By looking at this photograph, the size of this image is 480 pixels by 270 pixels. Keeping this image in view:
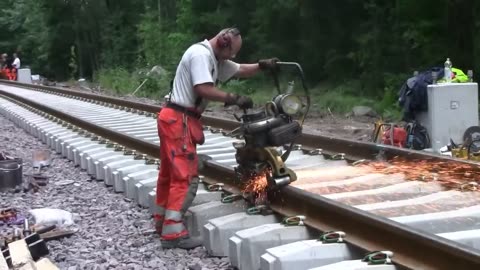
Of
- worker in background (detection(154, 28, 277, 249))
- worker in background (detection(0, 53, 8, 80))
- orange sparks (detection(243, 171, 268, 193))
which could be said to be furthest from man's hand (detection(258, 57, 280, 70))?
worker in background (detection(0, 53, 8, 80))

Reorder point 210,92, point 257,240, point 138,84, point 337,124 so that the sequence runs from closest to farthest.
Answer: point 257,240 < point 210,92 < point 337,124 < point 138,84

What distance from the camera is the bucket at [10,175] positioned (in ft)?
25.4

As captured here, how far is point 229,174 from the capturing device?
6273 mm

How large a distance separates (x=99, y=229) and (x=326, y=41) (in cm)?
1971

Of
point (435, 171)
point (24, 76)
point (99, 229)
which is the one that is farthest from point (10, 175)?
point (24, 76)

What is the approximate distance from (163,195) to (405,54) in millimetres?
16000

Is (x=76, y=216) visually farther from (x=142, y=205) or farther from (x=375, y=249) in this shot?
(x=375, y=249)

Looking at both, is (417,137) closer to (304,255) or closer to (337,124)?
(337,124)

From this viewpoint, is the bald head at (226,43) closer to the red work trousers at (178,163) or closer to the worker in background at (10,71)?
the red work trousers at (178,163)

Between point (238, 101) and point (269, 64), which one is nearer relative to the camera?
point (238, 101)

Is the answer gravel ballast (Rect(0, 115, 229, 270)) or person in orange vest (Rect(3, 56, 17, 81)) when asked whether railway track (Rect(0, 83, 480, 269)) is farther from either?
person in orange vest (Rect(3, 56, 17, 81))

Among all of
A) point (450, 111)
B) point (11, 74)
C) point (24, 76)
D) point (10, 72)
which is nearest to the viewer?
point (450, 111)

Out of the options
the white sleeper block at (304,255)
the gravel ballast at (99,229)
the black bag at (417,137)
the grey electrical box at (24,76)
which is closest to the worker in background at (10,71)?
the grey electrical box at (24,76)

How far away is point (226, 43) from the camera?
510 cm
